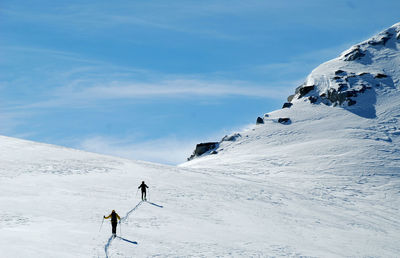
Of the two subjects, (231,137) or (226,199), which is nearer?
(226,199)

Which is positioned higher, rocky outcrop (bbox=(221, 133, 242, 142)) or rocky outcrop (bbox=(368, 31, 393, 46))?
rocky outcrop (bbox=(368, 31, 393, 46))

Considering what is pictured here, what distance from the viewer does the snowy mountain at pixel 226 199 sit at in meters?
20.9

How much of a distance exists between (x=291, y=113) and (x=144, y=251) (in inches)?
2895

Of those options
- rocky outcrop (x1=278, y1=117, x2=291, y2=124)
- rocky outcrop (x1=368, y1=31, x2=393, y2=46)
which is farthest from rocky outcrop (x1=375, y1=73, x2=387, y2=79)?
rocky outcrop (x1=278, y1=117, x2=291, y2=124)

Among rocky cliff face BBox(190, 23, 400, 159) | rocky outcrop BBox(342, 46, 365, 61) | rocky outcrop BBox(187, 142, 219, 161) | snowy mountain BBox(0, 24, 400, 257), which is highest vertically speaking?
rocky outcrop BBox(342, 46, 365, 61)

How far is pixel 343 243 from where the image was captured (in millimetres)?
26438

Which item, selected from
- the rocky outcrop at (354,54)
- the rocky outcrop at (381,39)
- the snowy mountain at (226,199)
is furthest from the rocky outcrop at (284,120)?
the rocky outcrop at (381,39)

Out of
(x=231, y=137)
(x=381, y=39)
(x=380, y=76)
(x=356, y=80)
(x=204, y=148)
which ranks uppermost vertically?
(x=381, y=39)

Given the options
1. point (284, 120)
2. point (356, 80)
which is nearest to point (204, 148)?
point (284, 120)

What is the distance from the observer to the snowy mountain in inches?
824

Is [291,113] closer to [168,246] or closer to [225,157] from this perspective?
[225,157]

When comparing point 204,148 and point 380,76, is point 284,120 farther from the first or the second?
point 380,76

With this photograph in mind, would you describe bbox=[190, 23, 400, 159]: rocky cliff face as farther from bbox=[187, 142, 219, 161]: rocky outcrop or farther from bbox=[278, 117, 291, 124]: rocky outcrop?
bbox=[187, 142, 219, 161]: rocky outcrop

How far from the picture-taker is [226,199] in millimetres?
33969
